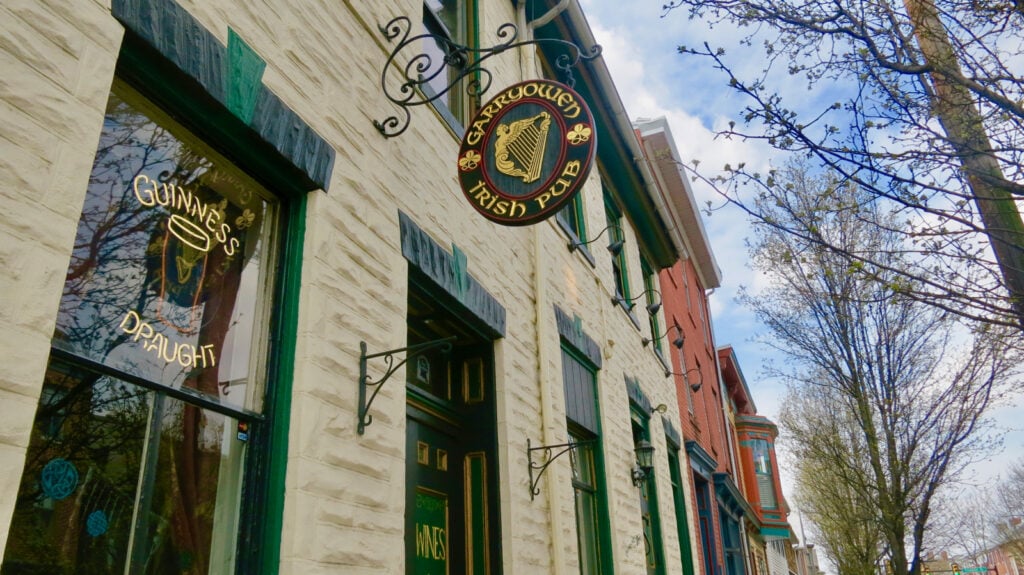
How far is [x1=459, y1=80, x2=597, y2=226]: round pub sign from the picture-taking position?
4.16 metres

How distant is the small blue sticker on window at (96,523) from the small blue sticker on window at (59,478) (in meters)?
0.11

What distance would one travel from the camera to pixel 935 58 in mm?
4184

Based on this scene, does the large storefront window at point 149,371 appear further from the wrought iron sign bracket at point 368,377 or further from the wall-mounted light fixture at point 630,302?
the wall-mounted light fixture at point 630,302

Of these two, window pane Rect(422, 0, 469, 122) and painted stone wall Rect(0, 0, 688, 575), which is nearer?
painted stone wall Rect(0, 0, 688, 575)

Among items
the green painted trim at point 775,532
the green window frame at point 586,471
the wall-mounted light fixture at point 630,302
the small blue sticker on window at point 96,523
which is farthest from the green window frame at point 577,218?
the green painted trim at point 775,532

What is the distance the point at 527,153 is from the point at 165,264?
2.16m

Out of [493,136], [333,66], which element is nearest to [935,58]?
[493,136]

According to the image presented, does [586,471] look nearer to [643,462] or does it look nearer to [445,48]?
[643,462]

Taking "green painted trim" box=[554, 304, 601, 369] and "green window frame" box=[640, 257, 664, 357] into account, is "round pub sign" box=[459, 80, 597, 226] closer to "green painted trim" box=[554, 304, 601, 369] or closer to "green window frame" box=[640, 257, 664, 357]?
"green painted trim" box=[554, 304, 601, 369]

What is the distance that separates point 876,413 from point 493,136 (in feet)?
39.0

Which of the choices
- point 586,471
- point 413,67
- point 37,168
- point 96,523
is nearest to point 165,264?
point 37,168

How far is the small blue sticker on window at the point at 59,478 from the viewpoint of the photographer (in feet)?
7.22

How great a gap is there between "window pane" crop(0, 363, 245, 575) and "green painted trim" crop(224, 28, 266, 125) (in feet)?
3.96

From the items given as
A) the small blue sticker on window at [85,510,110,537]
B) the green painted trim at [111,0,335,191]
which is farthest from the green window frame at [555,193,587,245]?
the small blue sticker on window at [85,510,110,537]
